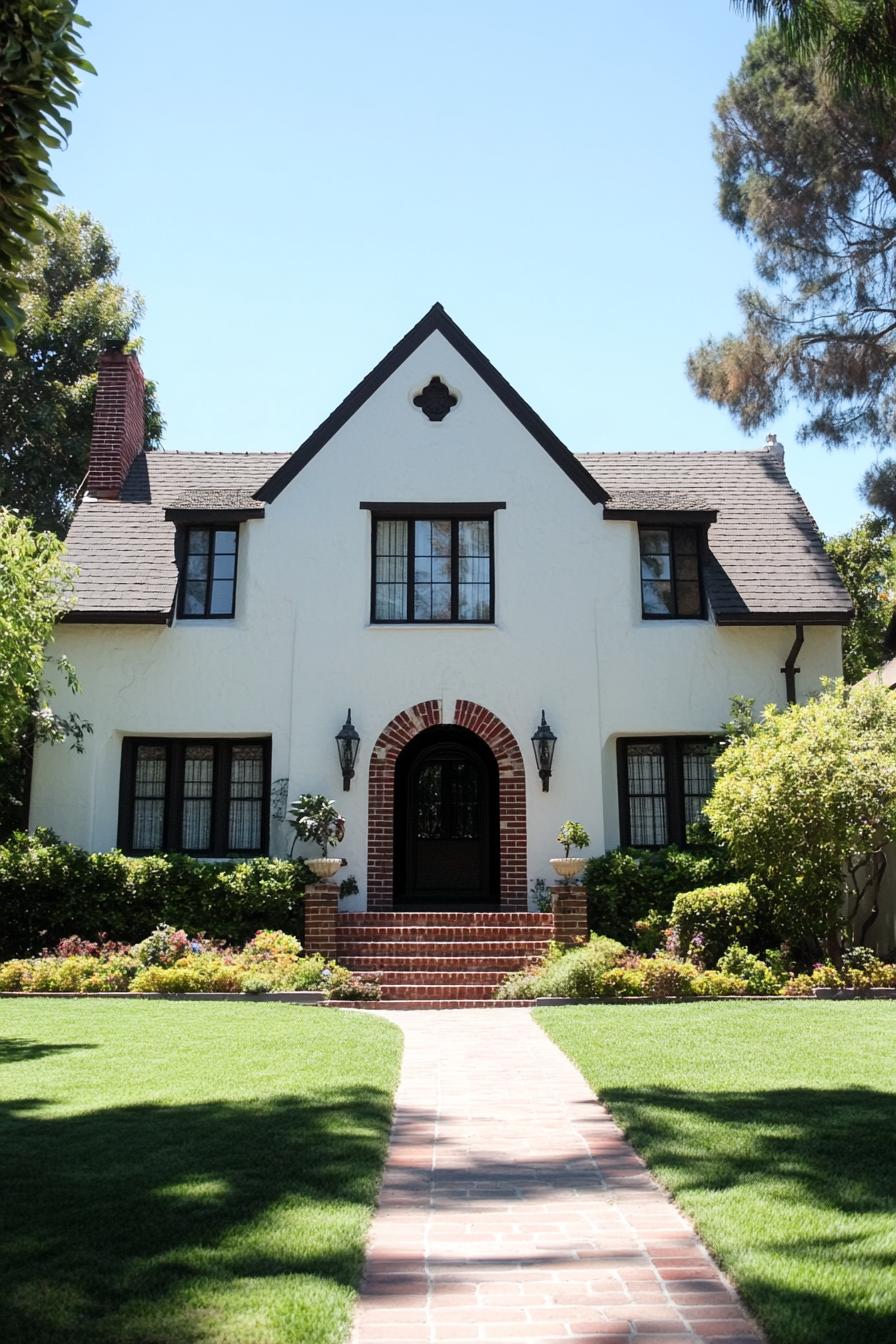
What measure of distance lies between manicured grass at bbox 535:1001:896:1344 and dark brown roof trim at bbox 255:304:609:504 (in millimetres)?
9804

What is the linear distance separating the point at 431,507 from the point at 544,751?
4.25m

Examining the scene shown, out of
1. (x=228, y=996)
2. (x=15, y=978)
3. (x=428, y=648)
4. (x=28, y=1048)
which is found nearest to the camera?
(x=28, y=1048)

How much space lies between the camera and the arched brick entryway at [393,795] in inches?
691

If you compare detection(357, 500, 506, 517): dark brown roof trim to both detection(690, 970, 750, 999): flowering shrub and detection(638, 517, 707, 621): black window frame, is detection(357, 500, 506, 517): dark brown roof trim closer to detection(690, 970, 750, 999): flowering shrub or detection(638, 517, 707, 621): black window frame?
detection(638, 517, 707, 621): black window frame

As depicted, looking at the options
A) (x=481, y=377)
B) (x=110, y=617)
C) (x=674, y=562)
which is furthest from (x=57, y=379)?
(x=674, y=562)

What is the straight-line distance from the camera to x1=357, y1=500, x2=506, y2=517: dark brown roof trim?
18.7 metres

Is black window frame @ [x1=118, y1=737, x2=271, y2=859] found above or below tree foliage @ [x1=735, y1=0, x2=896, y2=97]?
below

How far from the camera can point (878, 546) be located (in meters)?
32.4

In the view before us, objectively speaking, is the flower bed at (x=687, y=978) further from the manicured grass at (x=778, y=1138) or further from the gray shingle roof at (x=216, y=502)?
the gray shingle roof at (x=216, y=502)

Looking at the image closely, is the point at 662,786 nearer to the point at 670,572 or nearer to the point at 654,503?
the point at 670,572

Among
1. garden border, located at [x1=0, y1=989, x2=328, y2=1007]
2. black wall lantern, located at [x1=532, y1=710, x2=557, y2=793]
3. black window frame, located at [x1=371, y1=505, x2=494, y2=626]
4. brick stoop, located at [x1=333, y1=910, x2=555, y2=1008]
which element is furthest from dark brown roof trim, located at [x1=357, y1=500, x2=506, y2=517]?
garden border, located at [x1=0, y1=989, x2=328, y2=1007]

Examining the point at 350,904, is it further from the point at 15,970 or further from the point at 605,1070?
the point at 605,1070

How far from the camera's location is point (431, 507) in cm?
1870

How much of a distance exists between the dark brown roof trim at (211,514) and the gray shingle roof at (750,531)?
5.74m
